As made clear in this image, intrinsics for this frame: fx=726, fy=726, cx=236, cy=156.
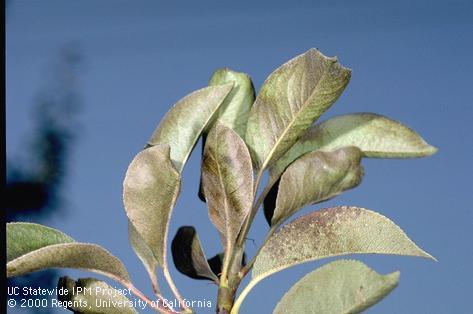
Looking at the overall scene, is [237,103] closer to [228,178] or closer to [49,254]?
[228,178]

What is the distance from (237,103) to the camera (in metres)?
1.03

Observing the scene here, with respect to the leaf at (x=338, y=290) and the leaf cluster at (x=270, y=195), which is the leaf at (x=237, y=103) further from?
the leaf at (x=338, y=290)

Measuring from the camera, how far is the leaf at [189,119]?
38.2 inches

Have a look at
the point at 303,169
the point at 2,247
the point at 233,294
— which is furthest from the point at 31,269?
the point at 303,169

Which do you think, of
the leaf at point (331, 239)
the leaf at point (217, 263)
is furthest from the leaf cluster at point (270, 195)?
the leaf at point (217, 263)

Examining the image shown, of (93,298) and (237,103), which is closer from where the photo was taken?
(93,298)

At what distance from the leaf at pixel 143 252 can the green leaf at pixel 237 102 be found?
199mm

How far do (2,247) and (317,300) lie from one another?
0.37 meters

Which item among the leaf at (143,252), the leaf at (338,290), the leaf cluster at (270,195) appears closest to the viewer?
the leaf at (338,290)

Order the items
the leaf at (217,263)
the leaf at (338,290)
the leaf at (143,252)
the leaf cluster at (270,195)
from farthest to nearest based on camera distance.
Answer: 1. the leaf at (217,263)
2. the leaf at (143,252)
3. the leaf cluster at (270,195)
4. the leaf at (338,290)

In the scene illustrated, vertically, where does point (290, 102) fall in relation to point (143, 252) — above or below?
above

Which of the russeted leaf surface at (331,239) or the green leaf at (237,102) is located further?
the green leaf at (237,102)

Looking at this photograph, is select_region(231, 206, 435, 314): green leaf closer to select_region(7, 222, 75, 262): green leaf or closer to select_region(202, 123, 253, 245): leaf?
select_region(202, 123, 253, 245): leaf

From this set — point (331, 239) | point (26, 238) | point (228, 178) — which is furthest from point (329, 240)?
point (26, 238)
